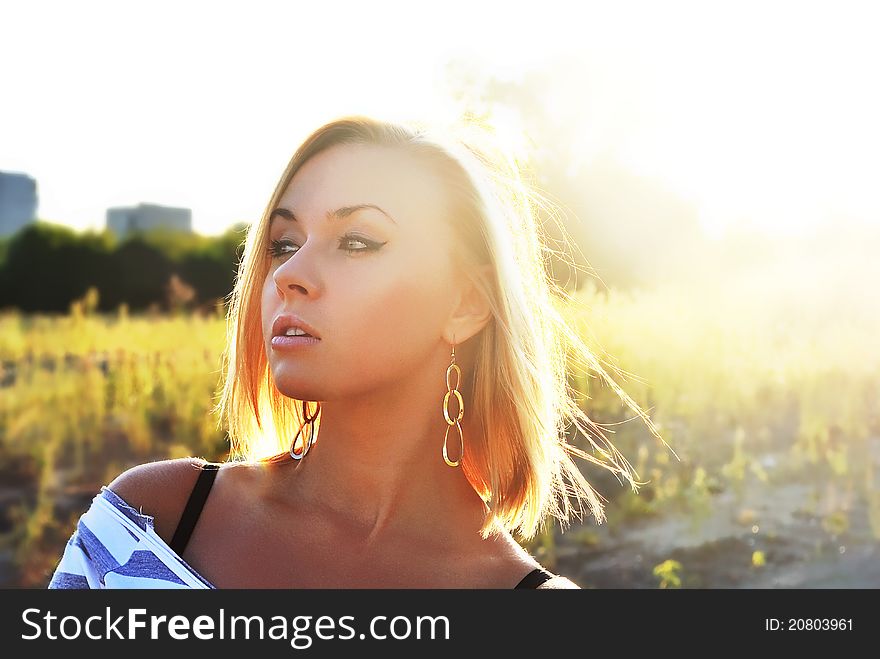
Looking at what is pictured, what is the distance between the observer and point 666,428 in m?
4.84

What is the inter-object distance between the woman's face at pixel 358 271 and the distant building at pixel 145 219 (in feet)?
13.5

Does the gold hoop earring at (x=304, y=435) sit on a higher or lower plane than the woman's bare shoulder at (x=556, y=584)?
higher

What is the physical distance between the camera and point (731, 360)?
197 inches

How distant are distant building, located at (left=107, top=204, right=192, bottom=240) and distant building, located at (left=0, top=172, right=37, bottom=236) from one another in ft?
1.66

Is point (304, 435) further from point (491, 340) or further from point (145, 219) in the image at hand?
point (145, 219)

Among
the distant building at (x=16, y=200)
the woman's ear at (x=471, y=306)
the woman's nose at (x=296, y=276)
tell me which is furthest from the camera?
the distant building at (x=16, y=200)

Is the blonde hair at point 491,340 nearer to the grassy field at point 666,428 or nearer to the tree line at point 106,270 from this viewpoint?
the grassy field at point 666,428

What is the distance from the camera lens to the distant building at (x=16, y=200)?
5090 millimetres

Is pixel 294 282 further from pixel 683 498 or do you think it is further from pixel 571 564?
pixel 683 498

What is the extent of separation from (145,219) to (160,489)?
4124 mm

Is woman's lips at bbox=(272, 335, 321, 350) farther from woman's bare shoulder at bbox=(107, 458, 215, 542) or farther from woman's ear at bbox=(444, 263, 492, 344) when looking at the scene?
woman's bare shoulder at bbox=(107, 458, 215, 542)

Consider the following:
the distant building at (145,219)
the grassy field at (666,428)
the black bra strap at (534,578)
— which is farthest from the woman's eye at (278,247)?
the distant building at (145,219)

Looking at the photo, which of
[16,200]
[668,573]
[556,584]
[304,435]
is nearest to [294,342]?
[304,435]

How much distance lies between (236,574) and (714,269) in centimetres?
392
